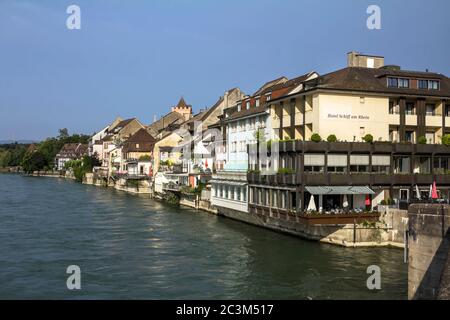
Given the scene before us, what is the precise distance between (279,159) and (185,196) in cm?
2910

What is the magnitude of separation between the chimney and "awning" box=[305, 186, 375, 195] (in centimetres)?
1695

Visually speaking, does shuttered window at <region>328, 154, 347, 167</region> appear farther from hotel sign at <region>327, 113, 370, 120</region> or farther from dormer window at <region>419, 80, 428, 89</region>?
dormer window at <region>419, 80, 428, 89</region>

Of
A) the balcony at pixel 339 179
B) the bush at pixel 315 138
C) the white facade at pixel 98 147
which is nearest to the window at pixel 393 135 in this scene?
the balcony at pixel 339 179

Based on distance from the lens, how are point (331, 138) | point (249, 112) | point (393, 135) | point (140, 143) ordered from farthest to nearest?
point (140, 143) < point (249, 112) < point (393, 135) < point (331, 138)

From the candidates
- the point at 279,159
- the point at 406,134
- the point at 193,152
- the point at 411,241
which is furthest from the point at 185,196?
the point at 411,241

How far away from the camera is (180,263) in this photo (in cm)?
3002

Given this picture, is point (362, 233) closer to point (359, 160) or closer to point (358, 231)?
point (358, 231)

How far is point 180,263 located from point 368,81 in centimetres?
2331

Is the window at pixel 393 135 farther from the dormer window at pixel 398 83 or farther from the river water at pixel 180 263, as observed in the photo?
the river water at pixel 180 263

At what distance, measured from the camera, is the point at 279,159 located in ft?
141

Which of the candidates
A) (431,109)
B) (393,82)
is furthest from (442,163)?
(393,82)

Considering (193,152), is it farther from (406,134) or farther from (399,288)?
(399,288)
